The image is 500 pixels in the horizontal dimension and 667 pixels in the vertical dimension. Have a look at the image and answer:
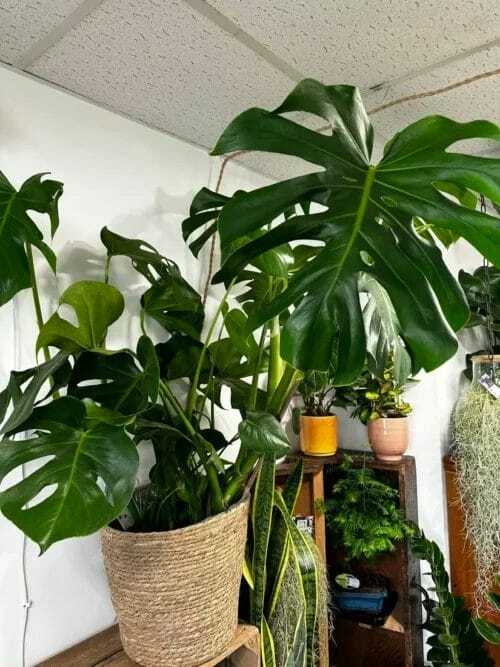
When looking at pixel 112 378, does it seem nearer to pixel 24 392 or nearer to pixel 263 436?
pixel 24 392

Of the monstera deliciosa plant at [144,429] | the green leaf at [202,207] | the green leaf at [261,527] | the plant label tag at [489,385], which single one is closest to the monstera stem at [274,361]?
the monstera deliciosa plant at [144,429]

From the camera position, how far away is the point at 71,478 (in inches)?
23.9

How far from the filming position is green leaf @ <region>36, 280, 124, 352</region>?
77 cm

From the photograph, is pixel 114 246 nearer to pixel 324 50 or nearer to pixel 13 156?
pixel 13 156

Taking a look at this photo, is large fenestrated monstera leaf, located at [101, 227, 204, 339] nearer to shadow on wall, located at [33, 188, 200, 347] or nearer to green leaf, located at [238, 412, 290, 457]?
shadow on wall, located at [33, 188, 200, 347]

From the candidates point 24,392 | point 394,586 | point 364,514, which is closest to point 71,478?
point 24,392

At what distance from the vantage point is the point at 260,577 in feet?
3.41

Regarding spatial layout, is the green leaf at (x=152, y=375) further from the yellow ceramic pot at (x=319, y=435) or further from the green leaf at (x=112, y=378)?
the yellow ceramic pot at (x=319, y=435)

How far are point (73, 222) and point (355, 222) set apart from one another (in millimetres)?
684

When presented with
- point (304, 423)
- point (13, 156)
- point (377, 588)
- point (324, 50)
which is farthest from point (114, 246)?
point (377, 588)

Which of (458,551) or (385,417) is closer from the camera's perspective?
(385,417)

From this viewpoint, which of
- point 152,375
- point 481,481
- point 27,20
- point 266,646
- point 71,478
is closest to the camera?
point 71,478

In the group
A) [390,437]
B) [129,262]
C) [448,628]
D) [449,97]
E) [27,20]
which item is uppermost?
[449,97]

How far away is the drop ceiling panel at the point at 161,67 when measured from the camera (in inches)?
32.8
